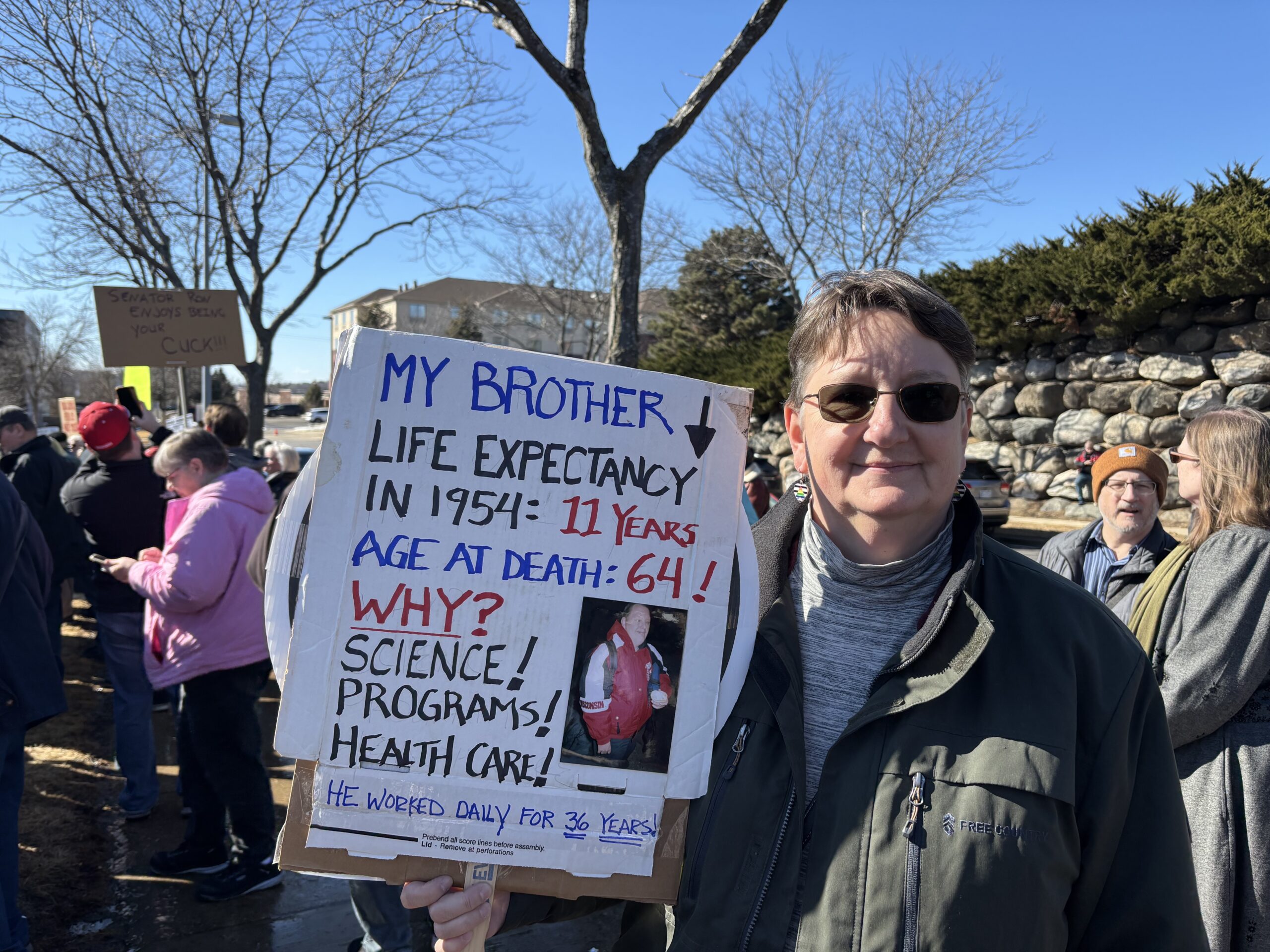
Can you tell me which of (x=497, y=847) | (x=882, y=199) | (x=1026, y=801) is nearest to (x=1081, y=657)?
(x=1026, y=801)

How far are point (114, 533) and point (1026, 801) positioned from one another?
491 centimetres

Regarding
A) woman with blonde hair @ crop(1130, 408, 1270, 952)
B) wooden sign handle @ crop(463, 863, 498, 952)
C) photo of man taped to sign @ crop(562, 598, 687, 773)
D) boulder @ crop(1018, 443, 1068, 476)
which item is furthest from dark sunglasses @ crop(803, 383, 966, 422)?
boulder @ crop(1018, 443, 1068, 476)

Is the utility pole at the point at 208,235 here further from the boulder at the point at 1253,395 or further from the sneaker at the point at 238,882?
the boulder at the point at 1253,395

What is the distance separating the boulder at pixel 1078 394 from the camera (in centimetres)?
1561

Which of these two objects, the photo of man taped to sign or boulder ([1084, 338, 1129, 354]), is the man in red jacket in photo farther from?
boulder ([1084, 338, 1129, 354])

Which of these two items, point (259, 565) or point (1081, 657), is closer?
point (1081, 657)

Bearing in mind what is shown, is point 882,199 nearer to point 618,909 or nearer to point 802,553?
point 618,909

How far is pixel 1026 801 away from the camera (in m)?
1.23

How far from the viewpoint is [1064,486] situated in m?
15.8

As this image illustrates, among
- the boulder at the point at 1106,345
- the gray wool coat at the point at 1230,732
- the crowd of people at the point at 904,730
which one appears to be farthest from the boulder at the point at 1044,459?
the crowd of people at the point at 904,730

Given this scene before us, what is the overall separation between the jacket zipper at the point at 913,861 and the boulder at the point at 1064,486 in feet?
52.9

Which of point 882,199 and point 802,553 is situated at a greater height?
point 882,199

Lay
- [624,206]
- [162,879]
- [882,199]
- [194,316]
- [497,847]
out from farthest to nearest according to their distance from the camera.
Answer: [882,199]
[194,316]
[624,206]
[162,879]
[497,847]

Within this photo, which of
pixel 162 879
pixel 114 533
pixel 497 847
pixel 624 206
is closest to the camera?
pixel 497 847
